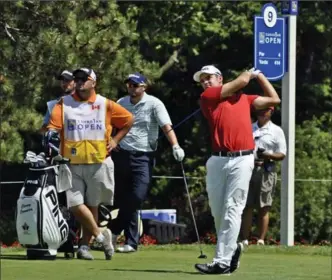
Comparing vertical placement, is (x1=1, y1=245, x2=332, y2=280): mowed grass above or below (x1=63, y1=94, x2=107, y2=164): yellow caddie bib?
below

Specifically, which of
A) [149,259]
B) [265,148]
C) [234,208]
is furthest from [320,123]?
[234,208]

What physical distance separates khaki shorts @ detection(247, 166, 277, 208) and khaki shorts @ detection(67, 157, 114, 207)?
133 inches

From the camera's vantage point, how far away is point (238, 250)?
31.8 ft

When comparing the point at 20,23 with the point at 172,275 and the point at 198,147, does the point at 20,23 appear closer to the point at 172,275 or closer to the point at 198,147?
the point at 198,147

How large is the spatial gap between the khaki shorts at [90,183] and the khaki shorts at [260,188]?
11.1ft

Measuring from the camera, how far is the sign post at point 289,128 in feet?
46.9

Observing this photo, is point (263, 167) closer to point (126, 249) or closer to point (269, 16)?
point (269, 16)

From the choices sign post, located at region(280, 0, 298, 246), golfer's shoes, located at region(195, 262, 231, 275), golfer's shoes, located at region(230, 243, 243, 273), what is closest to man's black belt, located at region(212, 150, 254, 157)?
golfer's shoes, located at region(230, 243, 243, 273)

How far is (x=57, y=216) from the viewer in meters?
10.7

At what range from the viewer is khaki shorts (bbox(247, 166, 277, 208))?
1409 cm

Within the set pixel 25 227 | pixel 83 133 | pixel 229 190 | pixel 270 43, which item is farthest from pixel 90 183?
pixel 270 43

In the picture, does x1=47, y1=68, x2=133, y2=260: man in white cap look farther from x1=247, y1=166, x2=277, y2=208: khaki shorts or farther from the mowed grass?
x1=247, y1=166, x2=277, y2=208: khaki shorts

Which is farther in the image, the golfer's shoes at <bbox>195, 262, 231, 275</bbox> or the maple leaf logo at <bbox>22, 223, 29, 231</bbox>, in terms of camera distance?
the maple leaf logo at <bbox>22, 223, 29, 231</bbox>

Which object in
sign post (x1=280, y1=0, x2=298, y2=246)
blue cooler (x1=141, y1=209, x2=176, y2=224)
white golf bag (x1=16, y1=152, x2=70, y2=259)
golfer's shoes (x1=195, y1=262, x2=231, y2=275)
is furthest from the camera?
blue cooler (x1=141, y1=209, x2=176, y2=224)
